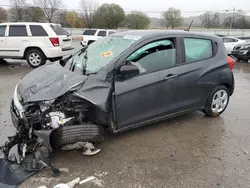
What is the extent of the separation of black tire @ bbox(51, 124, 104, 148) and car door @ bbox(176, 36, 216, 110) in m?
1.54

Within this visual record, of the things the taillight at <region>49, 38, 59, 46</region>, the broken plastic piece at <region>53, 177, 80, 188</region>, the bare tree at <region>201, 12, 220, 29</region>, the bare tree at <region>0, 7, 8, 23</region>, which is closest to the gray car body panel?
the broken plastic piece at <region>53, 177, 80, 188</region>

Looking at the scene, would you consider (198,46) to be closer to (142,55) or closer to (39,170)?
(142,55)

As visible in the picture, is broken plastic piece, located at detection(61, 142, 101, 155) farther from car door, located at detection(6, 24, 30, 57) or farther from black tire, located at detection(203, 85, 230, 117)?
Result: car door, located at detection(6, 24, 30, 57)

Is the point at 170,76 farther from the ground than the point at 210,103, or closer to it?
farther from the ground

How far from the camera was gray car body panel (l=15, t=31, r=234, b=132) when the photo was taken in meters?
2.69

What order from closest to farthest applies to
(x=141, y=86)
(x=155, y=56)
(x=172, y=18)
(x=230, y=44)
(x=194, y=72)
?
(x=141, y=86) → (x=155, y=56) → (x=194, y=72) → (x=230, y=44) → (x=172, y=18)

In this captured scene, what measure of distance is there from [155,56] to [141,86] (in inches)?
22.2

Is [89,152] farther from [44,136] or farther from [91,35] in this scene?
[91,35]

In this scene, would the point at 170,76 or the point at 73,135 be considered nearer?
the point at 73,135

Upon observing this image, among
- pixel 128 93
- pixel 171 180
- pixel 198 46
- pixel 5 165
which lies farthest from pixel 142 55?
pixel 5 165

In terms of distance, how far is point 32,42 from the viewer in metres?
8.20

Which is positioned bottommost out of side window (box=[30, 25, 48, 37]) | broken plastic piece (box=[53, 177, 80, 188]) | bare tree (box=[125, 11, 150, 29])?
broken plastic piece (box=[53, 177, 80, 188])

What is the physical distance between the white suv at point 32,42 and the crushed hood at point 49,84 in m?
5.42

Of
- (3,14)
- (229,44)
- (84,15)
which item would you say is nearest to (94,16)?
(84,15)
